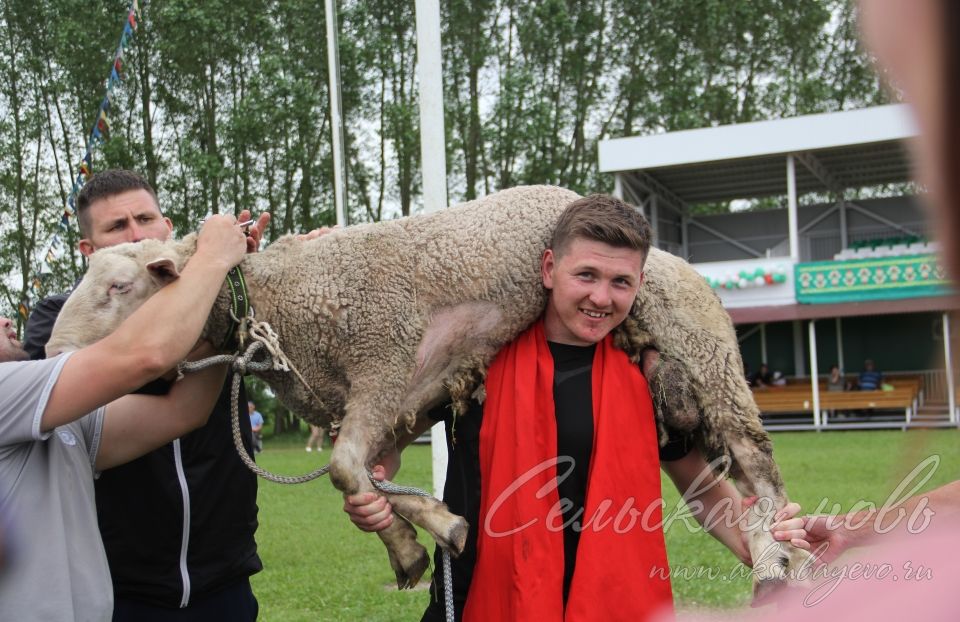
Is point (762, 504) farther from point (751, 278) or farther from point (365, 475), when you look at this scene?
point (751, 278)

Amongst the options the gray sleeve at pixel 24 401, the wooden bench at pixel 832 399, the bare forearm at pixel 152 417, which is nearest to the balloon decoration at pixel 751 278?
the wooden bench at pixel 832 399

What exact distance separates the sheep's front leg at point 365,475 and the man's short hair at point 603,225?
846 millimetres

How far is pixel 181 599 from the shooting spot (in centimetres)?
335

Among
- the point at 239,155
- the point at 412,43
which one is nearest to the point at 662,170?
the point at 412,43

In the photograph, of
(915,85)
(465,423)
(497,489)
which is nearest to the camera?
(915,85)

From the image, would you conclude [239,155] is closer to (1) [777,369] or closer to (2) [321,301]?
(1) [777,369]

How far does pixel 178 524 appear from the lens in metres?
3.39

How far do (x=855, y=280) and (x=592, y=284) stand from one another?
21835 mm

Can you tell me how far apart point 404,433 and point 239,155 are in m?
24.8

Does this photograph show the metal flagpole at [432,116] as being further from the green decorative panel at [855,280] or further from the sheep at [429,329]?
the green decorative panel at [855,280]

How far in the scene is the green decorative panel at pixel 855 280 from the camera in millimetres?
22016

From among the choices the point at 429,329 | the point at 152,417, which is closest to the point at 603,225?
the point at 429,329

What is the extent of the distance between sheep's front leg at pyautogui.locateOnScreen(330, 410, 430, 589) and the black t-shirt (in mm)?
196

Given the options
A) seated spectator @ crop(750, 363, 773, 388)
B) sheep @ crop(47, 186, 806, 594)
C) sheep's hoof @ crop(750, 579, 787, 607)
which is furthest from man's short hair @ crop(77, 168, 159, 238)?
seated spectator @ crop(750, 363, 773, 388)
